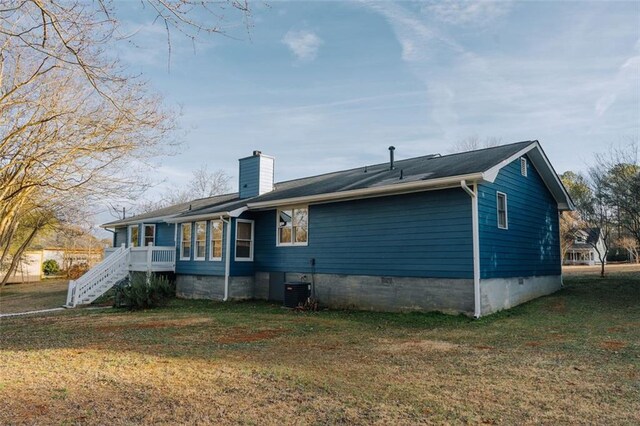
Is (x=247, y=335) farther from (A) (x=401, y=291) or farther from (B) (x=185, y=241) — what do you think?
(B) (x=185, y=241)

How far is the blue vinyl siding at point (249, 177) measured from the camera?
55.7 ft

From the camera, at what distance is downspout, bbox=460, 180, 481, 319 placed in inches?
387

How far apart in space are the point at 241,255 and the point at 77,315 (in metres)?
5.30

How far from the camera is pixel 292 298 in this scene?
12.8 meters

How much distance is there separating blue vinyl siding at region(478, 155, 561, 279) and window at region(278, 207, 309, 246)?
5.60 m

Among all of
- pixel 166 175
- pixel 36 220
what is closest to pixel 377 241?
pixel 166 175

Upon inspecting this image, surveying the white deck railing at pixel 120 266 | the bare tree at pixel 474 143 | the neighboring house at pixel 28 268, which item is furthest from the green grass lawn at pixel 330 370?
the bare tree at pixel 474 143

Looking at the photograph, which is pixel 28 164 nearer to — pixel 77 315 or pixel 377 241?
pixel 77 315

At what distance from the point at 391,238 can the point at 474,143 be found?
26.2 metres

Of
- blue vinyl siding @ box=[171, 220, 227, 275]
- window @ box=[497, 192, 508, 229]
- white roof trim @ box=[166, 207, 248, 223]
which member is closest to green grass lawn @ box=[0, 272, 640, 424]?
window @ box=[497, 192, 508, 229]

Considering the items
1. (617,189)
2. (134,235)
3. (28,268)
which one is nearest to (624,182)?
(617,189)

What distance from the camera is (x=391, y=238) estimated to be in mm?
11531

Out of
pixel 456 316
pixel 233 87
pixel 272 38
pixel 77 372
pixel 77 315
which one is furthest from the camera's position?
pixel 77 315

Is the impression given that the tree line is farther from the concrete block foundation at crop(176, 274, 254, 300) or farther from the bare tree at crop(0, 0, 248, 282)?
the bare tree at crop(0, 0, 248, 282)
